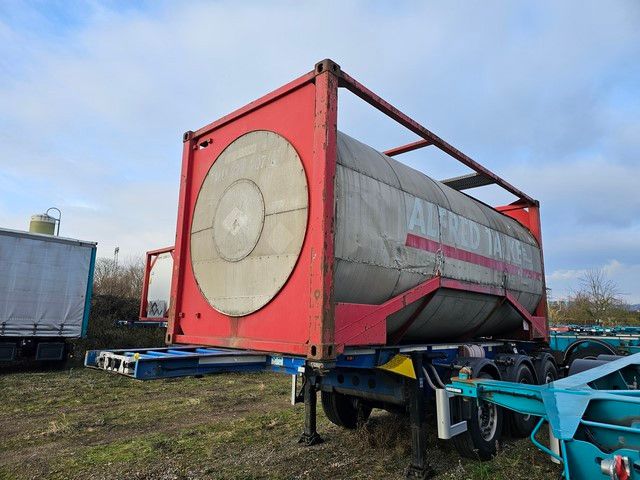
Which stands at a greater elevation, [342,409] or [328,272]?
[328,272]

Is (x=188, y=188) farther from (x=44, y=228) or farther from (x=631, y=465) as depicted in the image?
(x=44, y=228)

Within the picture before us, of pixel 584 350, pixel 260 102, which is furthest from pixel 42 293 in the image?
pixel 584 350

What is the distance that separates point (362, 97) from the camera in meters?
4.47

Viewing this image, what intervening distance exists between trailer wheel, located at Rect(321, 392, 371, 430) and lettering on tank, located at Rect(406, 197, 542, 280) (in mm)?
2674

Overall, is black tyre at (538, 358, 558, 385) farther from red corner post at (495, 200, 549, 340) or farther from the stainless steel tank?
the stainless steel tank

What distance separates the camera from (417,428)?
4.91 metres

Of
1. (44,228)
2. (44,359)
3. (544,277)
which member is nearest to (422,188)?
(544,277)

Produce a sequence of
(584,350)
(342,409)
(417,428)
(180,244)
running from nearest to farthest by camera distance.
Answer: (417,428), (180,244), (342,409), (584,350)

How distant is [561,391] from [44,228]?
1612 cm

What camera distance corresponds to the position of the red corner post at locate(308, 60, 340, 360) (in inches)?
144

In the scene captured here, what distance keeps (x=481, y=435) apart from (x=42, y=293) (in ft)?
40.6

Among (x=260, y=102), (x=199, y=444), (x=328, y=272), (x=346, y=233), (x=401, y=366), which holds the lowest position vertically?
(x=199, y=444)

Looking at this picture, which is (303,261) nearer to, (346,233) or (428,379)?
(346,233)

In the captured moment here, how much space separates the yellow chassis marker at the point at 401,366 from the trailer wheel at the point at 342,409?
2.09m
